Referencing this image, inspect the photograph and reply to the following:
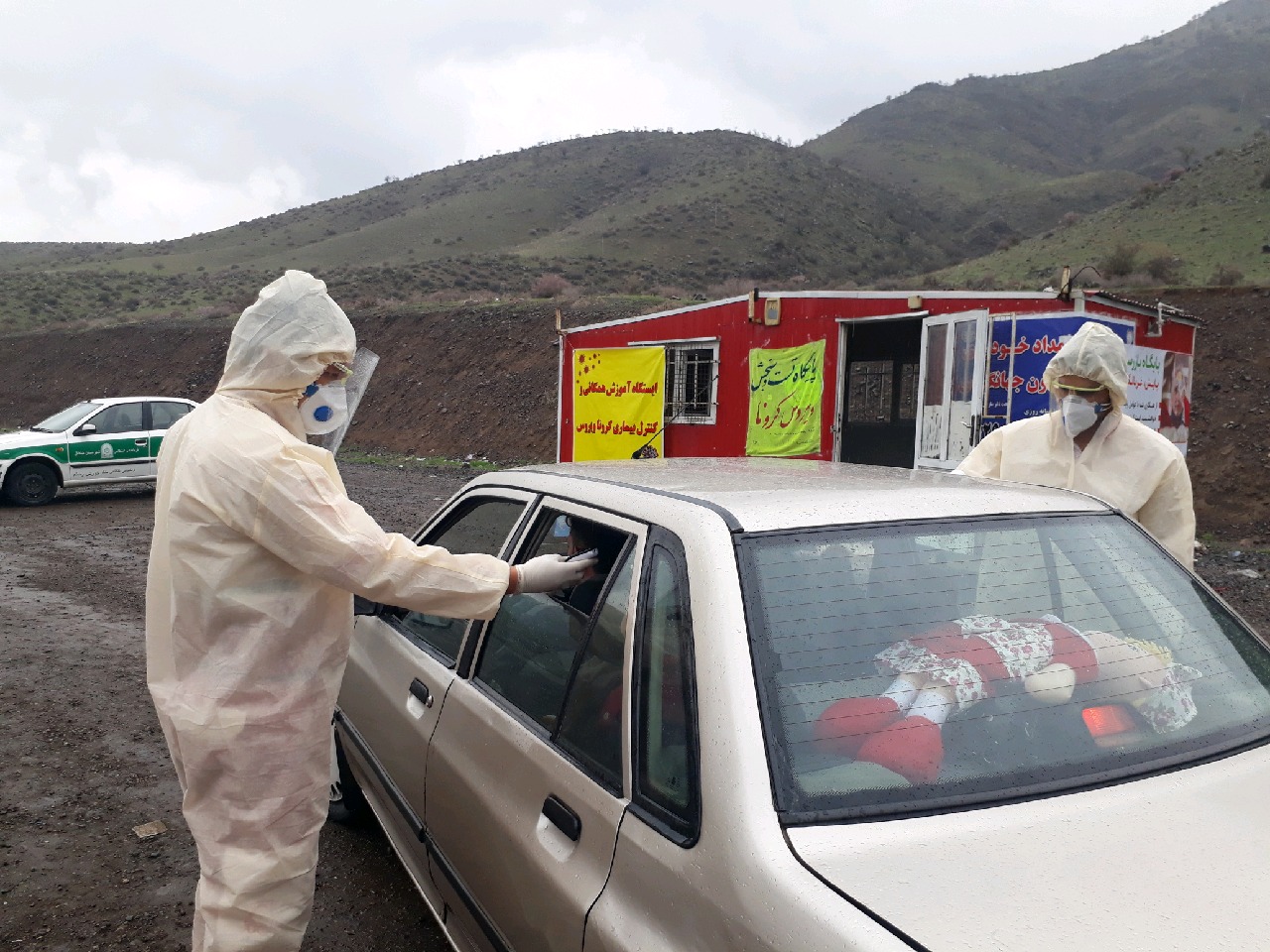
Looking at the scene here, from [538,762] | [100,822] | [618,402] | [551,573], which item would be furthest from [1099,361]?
[618,402]

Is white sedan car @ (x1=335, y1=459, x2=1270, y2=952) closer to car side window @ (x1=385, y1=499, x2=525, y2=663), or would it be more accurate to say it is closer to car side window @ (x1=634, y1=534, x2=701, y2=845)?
car side window @ (x1=634, y1=534, x2=701, y2=845)

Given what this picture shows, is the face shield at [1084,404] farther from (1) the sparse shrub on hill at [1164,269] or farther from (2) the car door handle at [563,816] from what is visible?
(1) the sparse shrub on hill at [1164,269]

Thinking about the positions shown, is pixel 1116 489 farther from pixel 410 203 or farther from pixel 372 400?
pixel 410 203

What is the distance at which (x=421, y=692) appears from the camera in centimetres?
263

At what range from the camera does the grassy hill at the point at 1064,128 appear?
5962 centimetres

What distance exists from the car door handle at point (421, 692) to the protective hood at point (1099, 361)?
93.2 inches

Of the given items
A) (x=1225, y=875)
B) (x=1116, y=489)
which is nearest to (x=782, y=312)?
(x=1116, y=489)

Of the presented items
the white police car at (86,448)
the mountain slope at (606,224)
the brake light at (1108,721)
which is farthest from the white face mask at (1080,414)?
the mountain slope at (606,224)

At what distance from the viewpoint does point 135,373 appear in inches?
1223

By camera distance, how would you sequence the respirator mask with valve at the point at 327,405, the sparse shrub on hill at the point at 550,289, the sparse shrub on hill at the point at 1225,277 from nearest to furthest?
the respirator mask with valve at the point at 327,405 → the sparse shrub on hill at the point at 1225,277 → the sparse shrub on hill at the point at 550,289

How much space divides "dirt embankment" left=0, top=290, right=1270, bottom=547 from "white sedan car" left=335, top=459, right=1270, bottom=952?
11617mm

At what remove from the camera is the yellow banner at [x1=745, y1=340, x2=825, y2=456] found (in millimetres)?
10234

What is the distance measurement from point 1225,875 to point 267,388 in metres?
2.16

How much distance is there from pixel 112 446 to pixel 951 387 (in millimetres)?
11209
